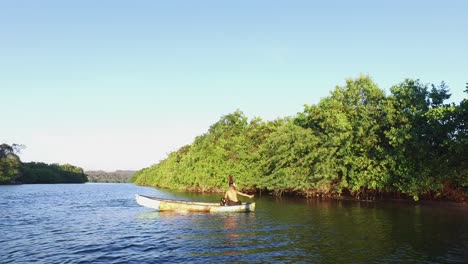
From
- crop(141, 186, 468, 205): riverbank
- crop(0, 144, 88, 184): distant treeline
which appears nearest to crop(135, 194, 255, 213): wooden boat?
crop(141, 186, 468, 205): riverbank

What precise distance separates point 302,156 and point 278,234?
2600 centimetres

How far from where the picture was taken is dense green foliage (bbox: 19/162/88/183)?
443 ft

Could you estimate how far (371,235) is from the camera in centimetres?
1952

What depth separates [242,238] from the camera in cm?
1950

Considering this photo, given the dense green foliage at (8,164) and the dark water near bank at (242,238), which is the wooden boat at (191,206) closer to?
the dark water near bank at (242,238)

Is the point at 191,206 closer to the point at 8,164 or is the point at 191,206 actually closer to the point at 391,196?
the point at 391,196

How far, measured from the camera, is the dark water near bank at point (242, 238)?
1527 cm

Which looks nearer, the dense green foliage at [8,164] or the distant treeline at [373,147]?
the distant treeline at [373,147]

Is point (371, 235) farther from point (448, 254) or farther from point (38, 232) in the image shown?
point (38, 232)

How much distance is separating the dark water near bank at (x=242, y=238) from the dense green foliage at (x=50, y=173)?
12041 cm

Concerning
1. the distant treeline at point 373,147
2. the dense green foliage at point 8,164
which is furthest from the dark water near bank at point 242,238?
the dense green foliage at point 8,164

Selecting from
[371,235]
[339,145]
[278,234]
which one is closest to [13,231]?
[278,234]

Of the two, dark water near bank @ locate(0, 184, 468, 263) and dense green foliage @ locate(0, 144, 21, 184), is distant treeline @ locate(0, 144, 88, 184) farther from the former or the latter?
dark water near bank @ locate(0, 184, 468, 263)

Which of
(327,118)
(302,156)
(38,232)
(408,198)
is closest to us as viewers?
(38,232)
